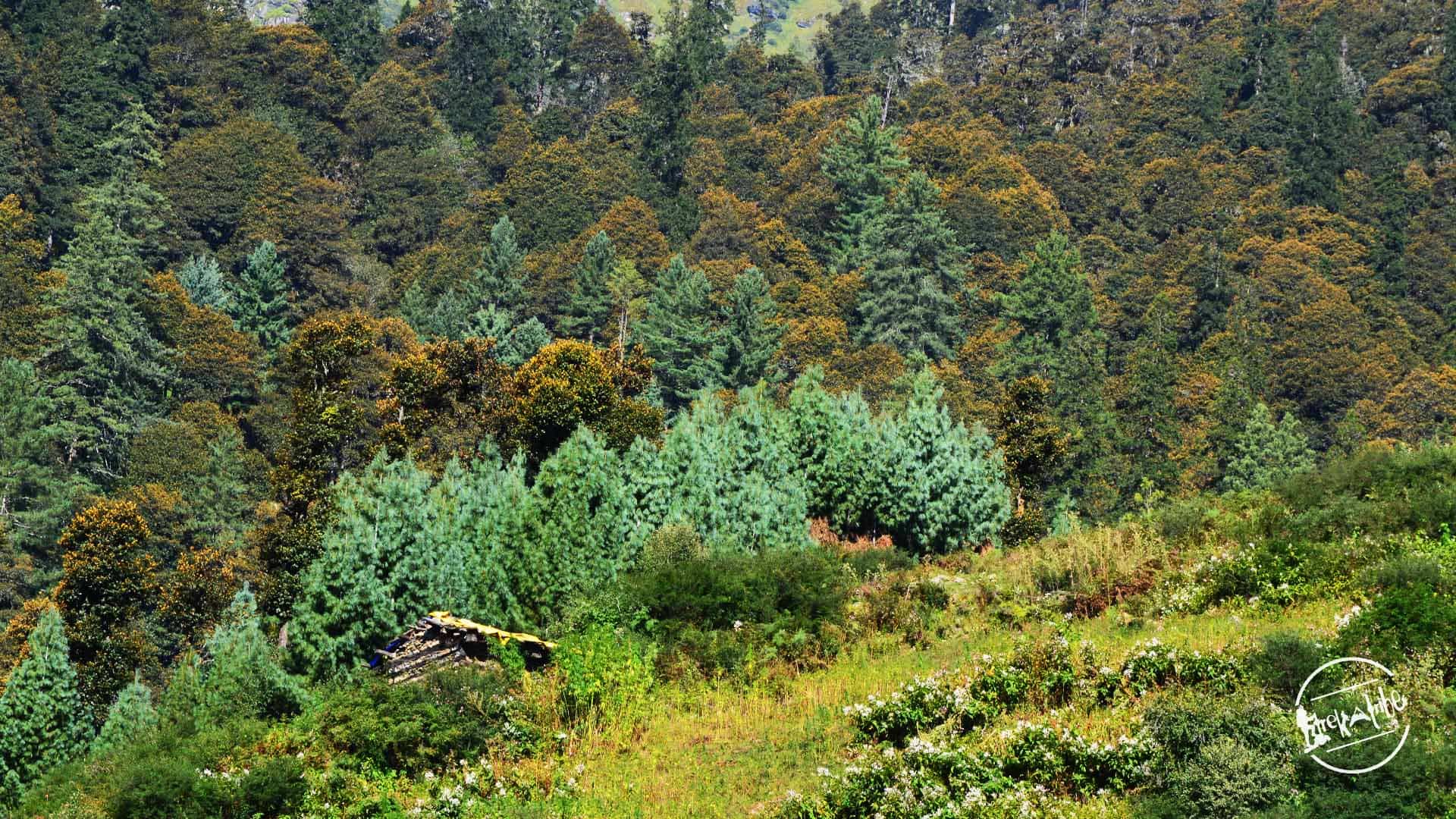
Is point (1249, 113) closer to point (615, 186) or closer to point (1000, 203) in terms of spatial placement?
point (1000, 203)

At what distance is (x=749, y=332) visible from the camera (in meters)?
83.1

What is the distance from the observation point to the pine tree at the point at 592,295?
294ft

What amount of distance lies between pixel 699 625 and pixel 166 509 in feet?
154

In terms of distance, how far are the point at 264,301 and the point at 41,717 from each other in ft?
188

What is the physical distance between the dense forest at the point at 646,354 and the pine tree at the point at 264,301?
1.08 ft

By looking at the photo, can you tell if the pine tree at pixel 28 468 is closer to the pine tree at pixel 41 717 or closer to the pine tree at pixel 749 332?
the pine tree at pixel 41 717

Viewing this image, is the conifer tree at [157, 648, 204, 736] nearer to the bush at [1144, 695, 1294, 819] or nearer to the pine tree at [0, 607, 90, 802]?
the pine tree at [0, 607, 90, 802]

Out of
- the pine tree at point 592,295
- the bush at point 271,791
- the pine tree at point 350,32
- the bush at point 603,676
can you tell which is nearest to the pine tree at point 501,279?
the pine tree at point 592,295

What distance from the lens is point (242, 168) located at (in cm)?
9944

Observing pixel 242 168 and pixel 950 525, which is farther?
pixel 242 168

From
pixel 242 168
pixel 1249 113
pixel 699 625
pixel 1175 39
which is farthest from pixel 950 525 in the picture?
pixel 1175 39

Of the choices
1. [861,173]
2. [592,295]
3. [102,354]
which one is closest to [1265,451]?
[592,295]

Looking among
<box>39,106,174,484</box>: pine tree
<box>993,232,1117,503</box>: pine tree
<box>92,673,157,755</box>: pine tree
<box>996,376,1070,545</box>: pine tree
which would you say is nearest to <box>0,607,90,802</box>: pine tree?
<box>92,673,157,755</box>: pine tree

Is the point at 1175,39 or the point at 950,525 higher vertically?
the point at 1175,39
